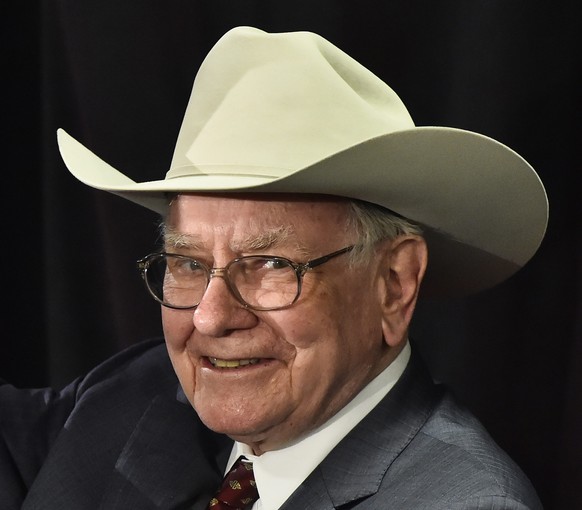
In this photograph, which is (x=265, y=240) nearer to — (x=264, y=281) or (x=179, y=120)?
(x=264, y=281)

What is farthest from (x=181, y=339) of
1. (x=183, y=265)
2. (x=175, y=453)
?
(x=175, y=453)

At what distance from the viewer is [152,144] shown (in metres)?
2.30

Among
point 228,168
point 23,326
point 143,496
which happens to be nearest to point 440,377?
point 143,496

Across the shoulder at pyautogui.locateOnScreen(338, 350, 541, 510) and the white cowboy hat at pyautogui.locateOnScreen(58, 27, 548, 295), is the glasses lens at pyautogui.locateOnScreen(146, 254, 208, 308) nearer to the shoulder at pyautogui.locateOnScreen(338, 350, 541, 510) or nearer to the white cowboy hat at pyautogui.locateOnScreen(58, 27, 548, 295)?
the white cowboy hat at pyautogui.locateOnScreen(58, 27, 548, 295)

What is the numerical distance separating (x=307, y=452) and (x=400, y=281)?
34 cm

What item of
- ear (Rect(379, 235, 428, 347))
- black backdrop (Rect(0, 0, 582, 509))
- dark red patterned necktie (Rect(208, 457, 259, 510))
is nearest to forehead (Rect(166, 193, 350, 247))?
ear (Rect(379, 235, 428, 347))

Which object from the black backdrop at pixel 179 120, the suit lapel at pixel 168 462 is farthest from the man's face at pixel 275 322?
the black backdrop at pixel 179 120

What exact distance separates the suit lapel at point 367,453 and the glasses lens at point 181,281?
0.36 metres

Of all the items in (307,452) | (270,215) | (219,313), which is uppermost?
(270,215)

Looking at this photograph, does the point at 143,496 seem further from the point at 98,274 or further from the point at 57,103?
the point at 57,103

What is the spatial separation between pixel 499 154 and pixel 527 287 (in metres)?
0.75

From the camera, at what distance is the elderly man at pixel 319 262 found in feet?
4.61

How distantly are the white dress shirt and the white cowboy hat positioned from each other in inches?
12.5

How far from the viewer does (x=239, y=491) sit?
1.63m
